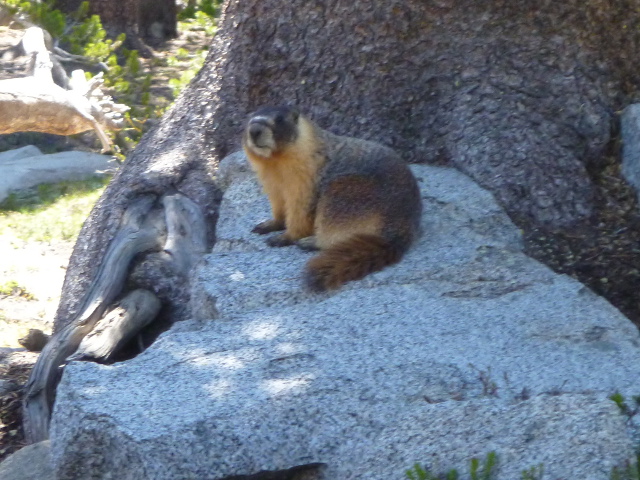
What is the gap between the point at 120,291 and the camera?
6145mm

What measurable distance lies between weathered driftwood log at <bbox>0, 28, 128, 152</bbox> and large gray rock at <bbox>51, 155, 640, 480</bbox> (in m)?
4.74

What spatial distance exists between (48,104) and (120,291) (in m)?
3.99

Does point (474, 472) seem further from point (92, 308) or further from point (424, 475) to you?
point (92, 308)

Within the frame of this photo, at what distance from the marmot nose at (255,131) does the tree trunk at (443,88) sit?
1291 millimetres

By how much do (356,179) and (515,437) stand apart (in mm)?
2479

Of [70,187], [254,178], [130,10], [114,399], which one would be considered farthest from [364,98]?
[130,10]

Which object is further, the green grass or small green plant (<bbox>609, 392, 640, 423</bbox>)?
the green grass

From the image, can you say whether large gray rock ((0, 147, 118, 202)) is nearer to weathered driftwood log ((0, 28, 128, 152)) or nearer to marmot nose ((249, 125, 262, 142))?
weathered driftwood log ((0, 28, 128, 152))

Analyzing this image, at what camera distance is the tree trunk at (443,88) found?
5969 millimetres

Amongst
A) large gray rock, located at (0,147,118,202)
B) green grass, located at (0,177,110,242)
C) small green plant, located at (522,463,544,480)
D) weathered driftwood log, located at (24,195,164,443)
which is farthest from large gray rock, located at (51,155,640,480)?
large gray rock, located at (0,147,118,202)

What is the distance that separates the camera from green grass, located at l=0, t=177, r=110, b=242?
9133 millimetres

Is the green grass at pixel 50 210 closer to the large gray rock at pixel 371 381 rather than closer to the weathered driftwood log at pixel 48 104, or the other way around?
the weathered driftwood log at pixel 48 104

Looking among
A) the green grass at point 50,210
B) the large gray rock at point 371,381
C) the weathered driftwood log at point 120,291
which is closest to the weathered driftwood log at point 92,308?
the weathered driftwood log at point 120,291

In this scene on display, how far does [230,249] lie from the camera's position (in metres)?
5.72
